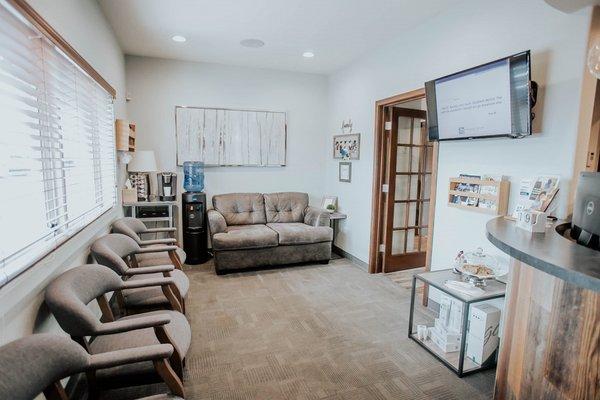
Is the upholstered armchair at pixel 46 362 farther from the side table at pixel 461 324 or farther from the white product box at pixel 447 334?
the white product box at pixel 447 334

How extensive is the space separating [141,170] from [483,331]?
12.5 feet

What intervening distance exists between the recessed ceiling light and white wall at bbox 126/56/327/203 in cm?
93

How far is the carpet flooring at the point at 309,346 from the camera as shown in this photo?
2002mm

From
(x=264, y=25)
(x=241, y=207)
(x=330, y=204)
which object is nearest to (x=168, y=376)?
(x=264, y=25)

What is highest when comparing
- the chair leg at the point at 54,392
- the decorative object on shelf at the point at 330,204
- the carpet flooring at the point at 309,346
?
the decorative object on shelf at the point at 330,204

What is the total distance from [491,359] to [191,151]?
4049 mm

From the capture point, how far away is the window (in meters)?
1.32

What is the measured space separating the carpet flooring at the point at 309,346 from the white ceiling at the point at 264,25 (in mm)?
2696

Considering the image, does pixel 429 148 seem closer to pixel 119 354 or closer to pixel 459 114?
pixel 459 114

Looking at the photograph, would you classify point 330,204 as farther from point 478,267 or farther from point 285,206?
point 478,267

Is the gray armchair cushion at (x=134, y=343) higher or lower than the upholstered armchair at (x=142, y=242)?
lower

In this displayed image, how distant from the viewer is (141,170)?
3934mm

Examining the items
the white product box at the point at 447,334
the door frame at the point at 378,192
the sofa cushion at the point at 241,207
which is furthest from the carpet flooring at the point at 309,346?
the sofa cushion at the point at 241,207

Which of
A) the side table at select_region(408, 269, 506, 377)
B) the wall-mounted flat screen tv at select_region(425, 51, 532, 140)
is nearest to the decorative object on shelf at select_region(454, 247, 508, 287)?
the side table at select_region(408, 269, 506, 377)
